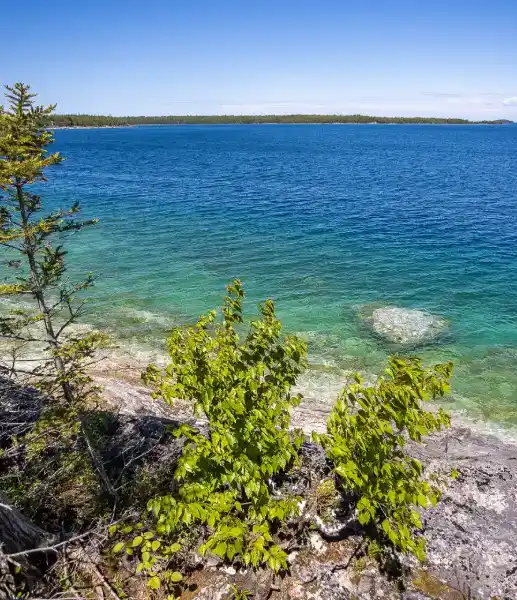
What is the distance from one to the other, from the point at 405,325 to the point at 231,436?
57.0 ft

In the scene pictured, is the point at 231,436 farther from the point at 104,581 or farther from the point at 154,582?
the point at 104,581

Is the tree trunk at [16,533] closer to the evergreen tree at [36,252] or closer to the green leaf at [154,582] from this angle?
the evergreen tree at [36,252]

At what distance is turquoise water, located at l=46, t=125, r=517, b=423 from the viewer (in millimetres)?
19859

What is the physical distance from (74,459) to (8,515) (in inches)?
112

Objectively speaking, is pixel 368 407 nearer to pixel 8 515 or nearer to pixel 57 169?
pixel 8 515

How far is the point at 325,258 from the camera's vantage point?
31.5 m

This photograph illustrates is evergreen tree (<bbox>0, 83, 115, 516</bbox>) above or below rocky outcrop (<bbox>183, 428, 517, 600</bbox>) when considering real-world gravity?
above

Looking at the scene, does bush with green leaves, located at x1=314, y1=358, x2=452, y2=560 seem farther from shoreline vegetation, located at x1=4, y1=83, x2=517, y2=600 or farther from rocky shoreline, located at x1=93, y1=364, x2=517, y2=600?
rocky shoreline, located at x1=93, y1=364, x2=517, y2=600

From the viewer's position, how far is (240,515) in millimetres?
8531

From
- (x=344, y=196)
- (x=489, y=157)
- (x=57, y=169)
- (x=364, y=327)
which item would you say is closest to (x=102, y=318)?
(x=364, y=327)

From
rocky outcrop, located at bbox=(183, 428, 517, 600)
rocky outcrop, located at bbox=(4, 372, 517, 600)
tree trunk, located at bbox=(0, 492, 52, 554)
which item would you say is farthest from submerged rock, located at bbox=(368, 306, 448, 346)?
tree trunk, located at bbox=(0, 492, 52, 554)

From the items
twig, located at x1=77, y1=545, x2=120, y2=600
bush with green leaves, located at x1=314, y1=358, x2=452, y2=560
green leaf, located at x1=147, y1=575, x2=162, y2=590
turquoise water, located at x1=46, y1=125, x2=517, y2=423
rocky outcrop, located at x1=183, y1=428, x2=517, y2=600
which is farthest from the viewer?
turquoise water, located at x1=46, y1=125, x2=517, y2=423

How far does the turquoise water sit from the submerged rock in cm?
73

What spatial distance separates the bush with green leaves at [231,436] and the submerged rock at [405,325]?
46.7 feet
